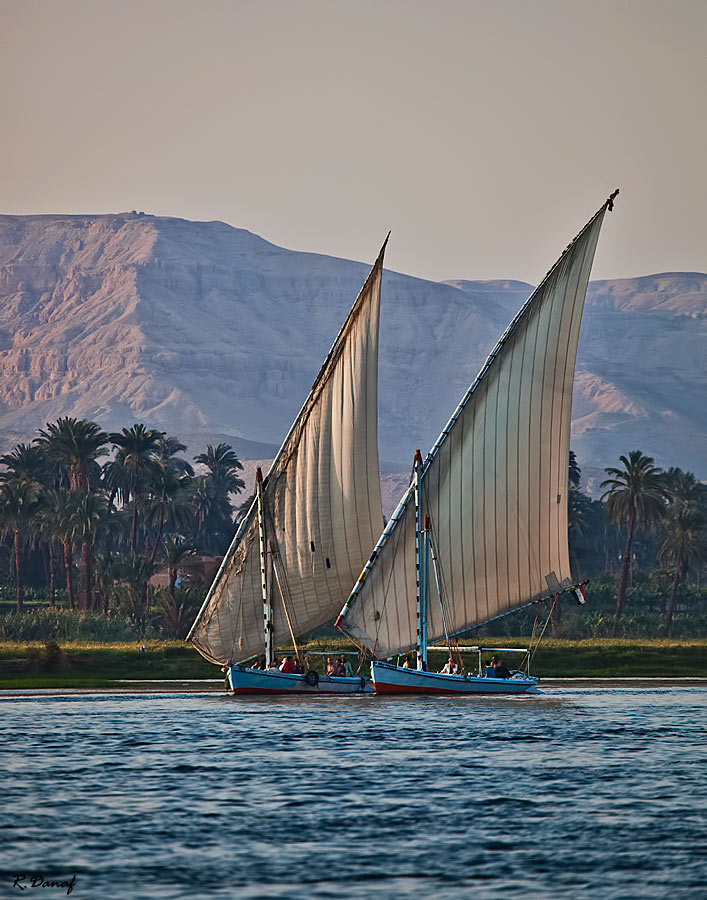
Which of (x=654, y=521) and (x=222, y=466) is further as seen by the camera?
(x=222, y=466)

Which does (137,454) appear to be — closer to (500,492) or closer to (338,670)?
(338,670)

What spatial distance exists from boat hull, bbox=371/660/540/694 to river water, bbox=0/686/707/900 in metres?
2.81

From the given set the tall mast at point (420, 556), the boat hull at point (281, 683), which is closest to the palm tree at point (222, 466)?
the boat hull at point (281, 683)

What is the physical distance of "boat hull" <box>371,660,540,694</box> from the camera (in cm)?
5497

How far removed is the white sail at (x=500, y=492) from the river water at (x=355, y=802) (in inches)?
170

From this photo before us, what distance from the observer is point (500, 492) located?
53.0 meters

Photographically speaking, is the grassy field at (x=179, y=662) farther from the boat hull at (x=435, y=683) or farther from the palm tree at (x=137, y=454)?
the palm tree at (x=137, y=454)

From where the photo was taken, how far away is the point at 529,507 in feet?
175

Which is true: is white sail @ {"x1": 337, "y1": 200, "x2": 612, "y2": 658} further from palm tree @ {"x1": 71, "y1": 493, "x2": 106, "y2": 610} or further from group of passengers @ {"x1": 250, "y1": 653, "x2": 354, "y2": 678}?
palm tree @ {"x1": 71, "y1": 493, "x2": 106, "y2": 610}

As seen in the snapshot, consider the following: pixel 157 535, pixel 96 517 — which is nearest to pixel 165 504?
pixel 157 535

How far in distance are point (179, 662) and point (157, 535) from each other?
49203 mm

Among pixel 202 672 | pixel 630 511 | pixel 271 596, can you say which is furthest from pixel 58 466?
pixel 271 596

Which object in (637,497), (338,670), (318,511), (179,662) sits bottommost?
(338,670)
